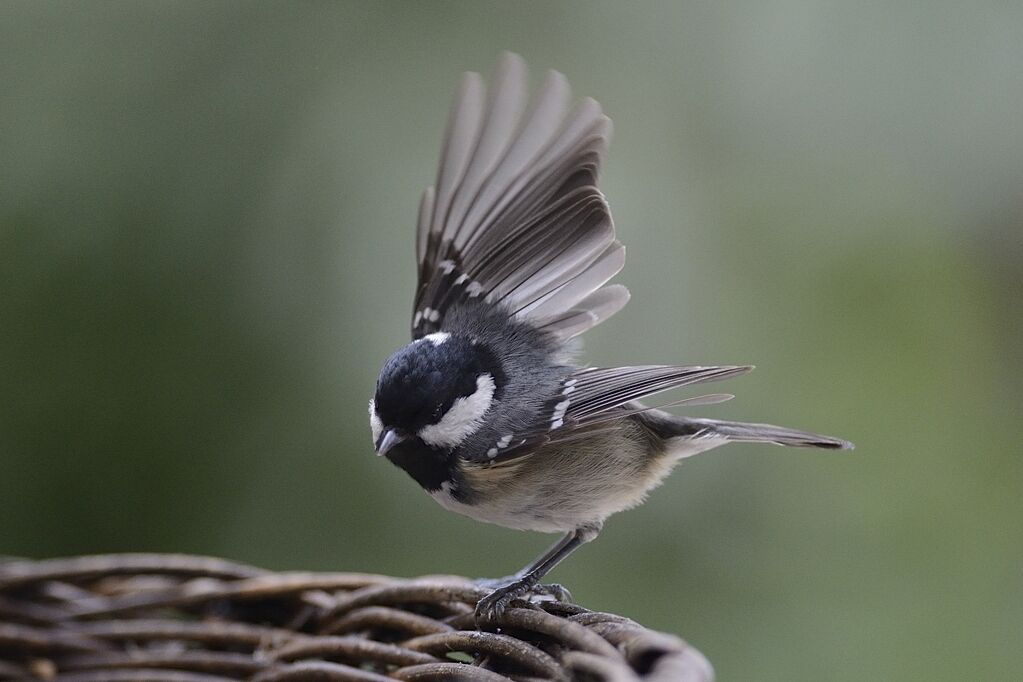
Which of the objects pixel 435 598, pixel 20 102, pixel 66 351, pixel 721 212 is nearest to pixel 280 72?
pixel 20 102

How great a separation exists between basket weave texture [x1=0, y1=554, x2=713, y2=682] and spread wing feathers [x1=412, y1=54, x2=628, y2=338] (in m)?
0.35

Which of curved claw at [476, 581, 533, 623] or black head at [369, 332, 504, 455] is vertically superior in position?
black head at [369, 332, 504, 455]

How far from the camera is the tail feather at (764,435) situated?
1.08 meters

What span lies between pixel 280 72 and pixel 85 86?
14.5 inches

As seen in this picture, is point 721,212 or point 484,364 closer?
point 484,364

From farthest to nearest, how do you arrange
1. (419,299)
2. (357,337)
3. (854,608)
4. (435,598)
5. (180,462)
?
(357,337), (180,462), (854,608), (419,299), (435,598)

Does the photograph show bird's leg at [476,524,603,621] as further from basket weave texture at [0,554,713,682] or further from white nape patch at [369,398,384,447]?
white nape patch at [369,398,384,447]

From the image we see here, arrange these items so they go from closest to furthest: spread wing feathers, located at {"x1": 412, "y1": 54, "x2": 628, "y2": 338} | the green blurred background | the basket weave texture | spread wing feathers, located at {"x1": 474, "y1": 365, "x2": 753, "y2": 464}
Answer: the basket weave texture
spread wing feathers, located at {"x1": 474, "y1": 365, "x2": 753, "y2": 464}
spread wing feathers, located at {"x1": 412, "y1": 54, "x2": 628, "y2": 338}
the green blurred background

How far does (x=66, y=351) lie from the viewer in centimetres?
189

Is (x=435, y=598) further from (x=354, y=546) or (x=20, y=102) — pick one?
(x=20, y=102)

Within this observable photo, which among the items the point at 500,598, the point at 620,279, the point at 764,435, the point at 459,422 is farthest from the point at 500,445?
the point at 620,279

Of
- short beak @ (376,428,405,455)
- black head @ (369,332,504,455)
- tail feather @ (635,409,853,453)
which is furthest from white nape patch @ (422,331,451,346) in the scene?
tail feather @ (635,409,853,453)

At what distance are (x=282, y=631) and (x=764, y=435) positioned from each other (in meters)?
0.55

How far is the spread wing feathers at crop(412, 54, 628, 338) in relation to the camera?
1.13 metres
